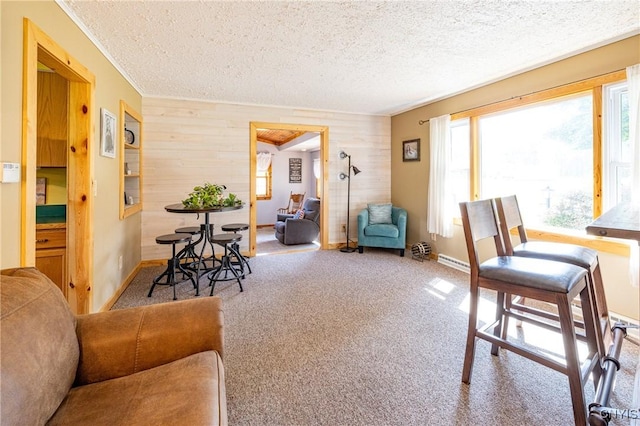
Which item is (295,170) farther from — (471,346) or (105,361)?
(105,361)

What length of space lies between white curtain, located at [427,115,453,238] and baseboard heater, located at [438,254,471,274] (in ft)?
1.06

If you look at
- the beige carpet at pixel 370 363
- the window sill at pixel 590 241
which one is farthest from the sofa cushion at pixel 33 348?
the window sill at pixel 590 241

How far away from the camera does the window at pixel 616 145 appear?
2547 mm

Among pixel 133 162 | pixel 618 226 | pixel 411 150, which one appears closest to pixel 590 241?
pixel 618 226

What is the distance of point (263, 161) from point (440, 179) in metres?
5.06

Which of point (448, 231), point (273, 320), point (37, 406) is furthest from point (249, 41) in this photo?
point (448, 231)

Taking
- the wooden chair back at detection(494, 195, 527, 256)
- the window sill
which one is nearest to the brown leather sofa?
the wooden chair back at detection(494, 195, 527, 256)

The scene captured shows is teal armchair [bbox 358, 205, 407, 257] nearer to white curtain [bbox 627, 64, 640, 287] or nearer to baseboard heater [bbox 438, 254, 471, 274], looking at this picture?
baseboard heater [bbox 438, 254, 471, 274]

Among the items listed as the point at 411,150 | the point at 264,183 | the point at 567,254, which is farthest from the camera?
the point at 264,183

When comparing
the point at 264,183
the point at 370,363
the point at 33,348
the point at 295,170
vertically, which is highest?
the point at 295,170

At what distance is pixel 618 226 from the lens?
1.17 metres

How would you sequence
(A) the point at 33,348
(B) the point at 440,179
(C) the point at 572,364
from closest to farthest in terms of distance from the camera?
(A) the point at 33,348
(C) the point at 572,364
(B) the point at 440,179

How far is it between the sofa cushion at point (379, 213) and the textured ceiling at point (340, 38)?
78.0 inches

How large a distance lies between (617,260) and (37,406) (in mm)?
3716
